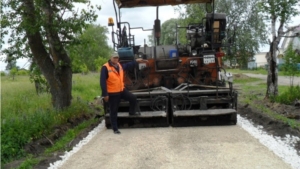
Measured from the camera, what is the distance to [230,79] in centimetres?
919

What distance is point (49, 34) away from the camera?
1005 cm

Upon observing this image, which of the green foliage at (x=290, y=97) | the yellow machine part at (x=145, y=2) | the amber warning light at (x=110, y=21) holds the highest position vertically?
the yellow machine part at (x=145, y=2)

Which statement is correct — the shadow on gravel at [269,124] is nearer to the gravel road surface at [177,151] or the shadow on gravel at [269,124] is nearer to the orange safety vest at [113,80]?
the gravel road surface at [177,151]

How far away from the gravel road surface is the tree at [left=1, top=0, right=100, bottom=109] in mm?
3223

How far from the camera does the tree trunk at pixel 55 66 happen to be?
412 inches

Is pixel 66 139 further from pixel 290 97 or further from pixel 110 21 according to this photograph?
pixel 290 97

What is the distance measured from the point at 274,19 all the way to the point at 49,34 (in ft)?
24.3

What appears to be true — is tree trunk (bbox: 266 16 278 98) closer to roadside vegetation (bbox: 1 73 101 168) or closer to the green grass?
roadside vegetation (bbox: 1 73 101 168)

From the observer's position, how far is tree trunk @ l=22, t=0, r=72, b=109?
1045 centimetres

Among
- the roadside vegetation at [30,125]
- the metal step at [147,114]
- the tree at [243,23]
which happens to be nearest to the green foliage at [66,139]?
the roadside vegetation at [30,125]

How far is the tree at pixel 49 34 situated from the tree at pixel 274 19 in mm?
5850

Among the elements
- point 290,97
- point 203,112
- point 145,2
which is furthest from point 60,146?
point 290,97

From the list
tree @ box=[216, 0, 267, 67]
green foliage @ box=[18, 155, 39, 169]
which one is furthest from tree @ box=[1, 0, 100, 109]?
tree @ box=[216, 0, 267, 67]

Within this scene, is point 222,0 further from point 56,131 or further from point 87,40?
point 56,131
